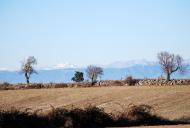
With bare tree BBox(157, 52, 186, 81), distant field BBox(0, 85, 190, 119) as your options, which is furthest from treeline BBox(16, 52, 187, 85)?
distant field BBox(0, 85, 190, 119)

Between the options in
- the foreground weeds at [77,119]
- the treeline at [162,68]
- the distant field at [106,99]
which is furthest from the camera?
the treeline at [162,68]

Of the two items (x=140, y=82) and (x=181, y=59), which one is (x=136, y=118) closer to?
(x=140, y=82)

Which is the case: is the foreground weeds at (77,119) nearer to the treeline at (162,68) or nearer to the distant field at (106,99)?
the distant field at (106,99)

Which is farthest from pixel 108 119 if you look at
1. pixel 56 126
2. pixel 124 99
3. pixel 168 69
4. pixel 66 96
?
pixel 168 69

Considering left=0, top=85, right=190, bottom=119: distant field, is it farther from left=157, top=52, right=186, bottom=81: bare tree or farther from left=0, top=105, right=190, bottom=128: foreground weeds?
left=157, top=52, right=186, bottom=81: bare tree

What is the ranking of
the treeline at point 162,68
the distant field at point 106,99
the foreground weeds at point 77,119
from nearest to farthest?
the foreground weeds at point 77,119 → the distant field at point 106,99 → the treeline at point 162,68

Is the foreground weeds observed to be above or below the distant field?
below

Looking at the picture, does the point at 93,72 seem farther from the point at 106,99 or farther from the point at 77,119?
the point at 77,119

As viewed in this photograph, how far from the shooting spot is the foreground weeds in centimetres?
2789

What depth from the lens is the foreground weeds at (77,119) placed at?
2789cm

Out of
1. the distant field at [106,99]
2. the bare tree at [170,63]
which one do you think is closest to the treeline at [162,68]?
the bare tree at [170,63]

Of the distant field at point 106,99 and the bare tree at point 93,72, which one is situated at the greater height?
the bare tree at point 93,72

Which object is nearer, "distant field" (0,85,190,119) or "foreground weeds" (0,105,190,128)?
"foreground weeds" (0,105,190,128)

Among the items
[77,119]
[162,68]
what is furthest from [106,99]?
[162,68]
